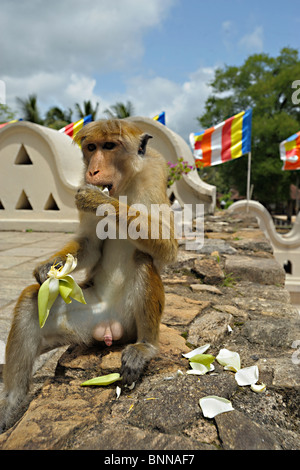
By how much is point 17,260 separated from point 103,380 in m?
3.72

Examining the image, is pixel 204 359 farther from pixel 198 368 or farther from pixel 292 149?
pixel 292 149

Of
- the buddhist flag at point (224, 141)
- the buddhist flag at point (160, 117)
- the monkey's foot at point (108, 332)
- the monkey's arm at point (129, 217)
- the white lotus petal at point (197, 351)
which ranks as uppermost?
the buddhist flag at point (160, 117)

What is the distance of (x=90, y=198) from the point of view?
65.9 inches

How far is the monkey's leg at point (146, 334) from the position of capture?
1.56 meters

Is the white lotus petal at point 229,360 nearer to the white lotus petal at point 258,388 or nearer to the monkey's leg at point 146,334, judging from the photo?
the white lotus petal at point 258,388

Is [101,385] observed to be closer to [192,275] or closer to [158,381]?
[158,381]

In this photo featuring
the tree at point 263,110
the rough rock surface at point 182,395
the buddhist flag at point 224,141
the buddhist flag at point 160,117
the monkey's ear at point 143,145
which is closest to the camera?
the rough rock surface at point 182,395

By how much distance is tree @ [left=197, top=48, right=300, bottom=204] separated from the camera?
1977cm

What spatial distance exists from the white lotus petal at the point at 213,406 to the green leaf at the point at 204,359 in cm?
30

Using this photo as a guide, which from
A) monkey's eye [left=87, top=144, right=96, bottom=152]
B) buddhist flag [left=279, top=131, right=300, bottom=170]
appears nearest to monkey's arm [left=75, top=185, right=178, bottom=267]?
monkey's eye [left=87, top=144, right=96, bottom=152]

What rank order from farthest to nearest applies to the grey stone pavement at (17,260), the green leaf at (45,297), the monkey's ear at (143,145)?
the grey stone pavement at (17,260)
the monkey's ear at (143,145)
the green leaf at (45,297)

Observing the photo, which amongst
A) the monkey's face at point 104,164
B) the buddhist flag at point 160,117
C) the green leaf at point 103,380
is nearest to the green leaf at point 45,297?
the green leaf at point 103,380

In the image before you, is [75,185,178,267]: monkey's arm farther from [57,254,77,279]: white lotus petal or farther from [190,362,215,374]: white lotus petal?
[190,362,215,374]: white lotus petal
